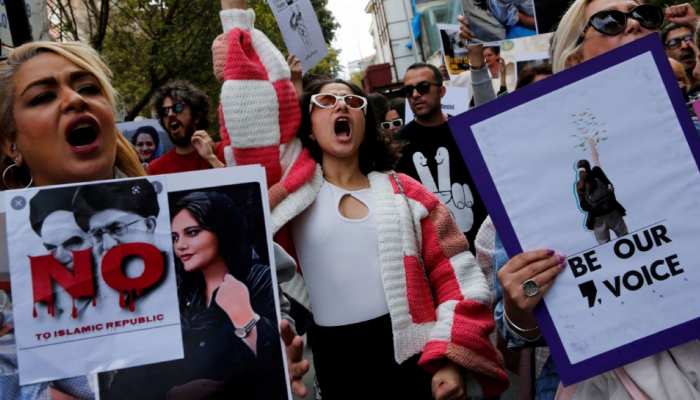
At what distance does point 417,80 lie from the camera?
4.52m

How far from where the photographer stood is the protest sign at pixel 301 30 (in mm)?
4168

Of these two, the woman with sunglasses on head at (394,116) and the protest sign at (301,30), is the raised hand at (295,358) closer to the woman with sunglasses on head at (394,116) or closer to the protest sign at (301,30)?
the protest sign at (301,30)

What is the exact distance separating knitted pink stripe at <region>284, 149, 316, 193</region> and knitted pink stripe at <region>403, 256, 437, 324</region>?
483 mm

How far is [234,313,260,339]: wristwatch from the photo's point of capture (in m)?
1.53

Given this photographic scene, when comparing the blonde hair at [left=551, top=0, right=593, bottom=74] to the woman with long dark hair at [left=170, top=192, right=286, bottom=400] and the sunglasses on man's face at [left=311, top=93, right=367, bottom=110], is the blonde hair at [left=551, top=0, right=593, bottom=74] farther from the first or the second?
the woman with long dark hair at [left=170, top=192, right=286, bottom=400]

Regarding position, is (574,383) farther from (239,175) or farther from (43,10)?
(43,10)

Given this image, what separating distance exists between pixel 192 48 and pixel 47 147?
37.0 feet

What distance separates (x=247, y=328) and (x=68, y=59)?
91cm

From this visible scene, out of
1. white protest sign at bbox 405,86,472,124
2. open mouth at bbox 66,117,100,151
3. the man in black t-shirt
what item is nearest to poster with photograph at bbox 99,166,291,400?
open mouth at bbox 66,117,100,151

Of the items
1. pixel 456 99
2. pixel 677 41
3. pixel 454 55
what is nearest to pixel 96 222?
pixel 677 41

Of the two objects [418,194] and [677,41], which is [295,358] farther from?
[677,41]

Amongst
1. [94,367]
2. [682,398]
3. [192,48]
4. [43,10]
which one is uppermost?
[192,48]

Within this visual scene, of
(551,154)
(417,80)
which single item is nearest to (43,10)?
(417,80)

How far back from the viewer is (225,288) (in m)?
1.53
